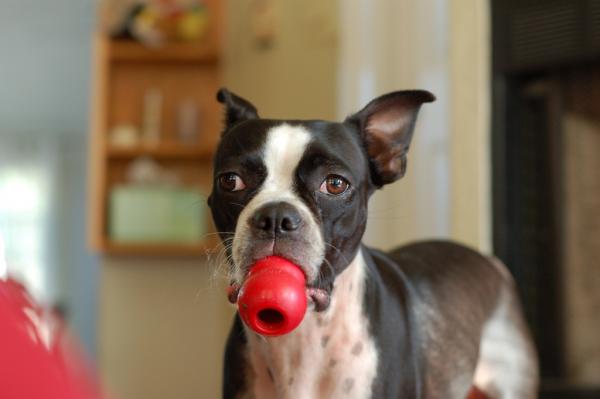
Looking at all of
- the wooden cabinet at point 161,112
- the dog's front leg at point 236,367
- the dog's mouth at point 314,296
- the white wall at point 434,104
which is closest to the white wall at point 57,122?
the wooden cabinet at point 161,112

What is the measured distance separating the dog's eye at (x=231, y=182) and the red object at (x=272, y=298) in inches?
5.9

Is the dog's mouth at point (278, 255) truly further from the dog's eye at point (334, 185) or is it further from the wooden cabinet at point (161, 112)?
the wooden cabinet at point (161, 112)

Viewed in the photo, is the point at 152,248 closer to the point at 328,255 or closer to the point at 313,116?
the point at 313,116

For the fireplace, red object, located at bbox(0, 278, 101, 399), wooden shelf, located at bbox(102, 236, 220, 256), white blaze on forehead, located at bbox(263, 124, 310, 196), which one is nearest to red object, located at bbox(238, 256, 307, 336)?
white blaze on forehead, located at bbox(263, 124, 310, 196)

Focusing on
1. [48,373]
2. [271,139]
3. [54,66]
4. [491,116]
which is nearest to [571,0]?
[491,116]

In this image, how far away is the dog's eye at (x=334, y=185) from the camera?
1.21 meters

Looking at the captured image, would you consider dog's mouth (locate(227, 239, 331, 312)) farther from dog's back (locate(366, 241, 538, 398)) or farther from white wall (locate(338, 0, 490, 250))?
white wall (locate(338, 0, 490, 250))

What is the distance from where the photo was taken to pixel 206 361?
4508 millimetres

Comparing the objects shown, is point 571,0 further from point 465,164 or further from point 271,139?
point 271,139

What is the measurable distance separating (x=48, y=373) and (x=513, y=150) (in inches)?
91.9

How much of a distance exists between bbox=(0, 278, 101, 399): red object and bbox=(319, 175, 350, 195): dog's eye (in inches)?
33.4

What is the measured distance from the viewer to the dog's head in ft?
3.68

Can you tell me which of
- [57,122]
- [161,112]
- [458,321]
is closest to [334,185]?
[458,321]

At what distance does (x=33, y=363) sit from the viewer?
0.35 m
